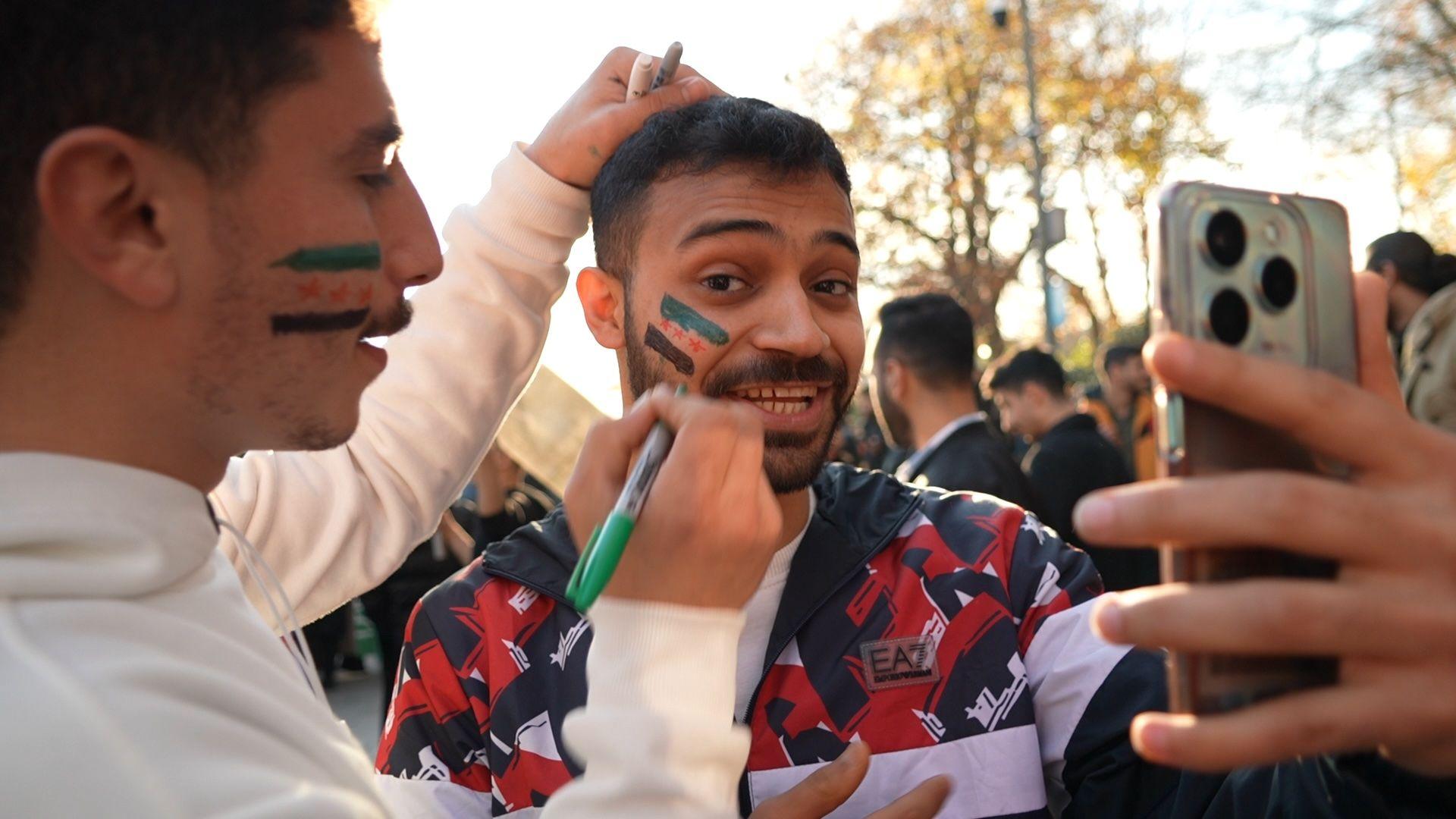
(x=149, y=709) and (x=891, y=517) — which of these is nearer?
(x=149, y=709)

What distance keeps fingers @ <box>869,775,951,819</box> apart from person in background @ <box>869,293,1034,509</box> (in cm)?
294

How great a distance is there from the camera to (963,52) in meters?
22.0

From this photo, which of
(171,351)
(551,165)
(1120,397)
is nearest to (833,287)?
(551,165)

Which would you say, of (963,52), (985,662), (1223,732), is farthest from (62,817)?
(963,52)

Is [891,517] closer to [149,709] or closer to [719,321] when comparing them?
[719,321]

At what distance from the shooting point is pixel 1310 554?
0.84m

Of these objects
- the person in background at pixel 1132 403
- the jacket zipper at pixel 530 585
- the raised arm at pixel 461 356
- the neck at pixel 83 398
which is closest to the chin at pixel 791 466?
the jacket zipper at pixel 530 585

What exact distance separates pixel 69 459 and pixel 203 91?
1.40 feet

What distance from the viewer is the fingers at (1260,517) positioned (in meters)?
0.82

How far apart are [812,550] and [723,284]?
0.55 metres

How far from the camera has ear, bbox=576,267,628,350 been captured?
247 cm

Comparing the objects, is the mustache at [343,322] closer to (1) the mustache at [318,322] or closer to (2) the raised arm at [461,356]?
(1) the mustache at [318,322]

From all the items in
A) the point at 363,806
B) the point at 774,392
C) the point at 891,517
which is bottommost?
the point at 363,806

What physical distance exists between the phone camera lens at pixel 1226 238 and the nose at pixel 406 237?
102 centimetres
